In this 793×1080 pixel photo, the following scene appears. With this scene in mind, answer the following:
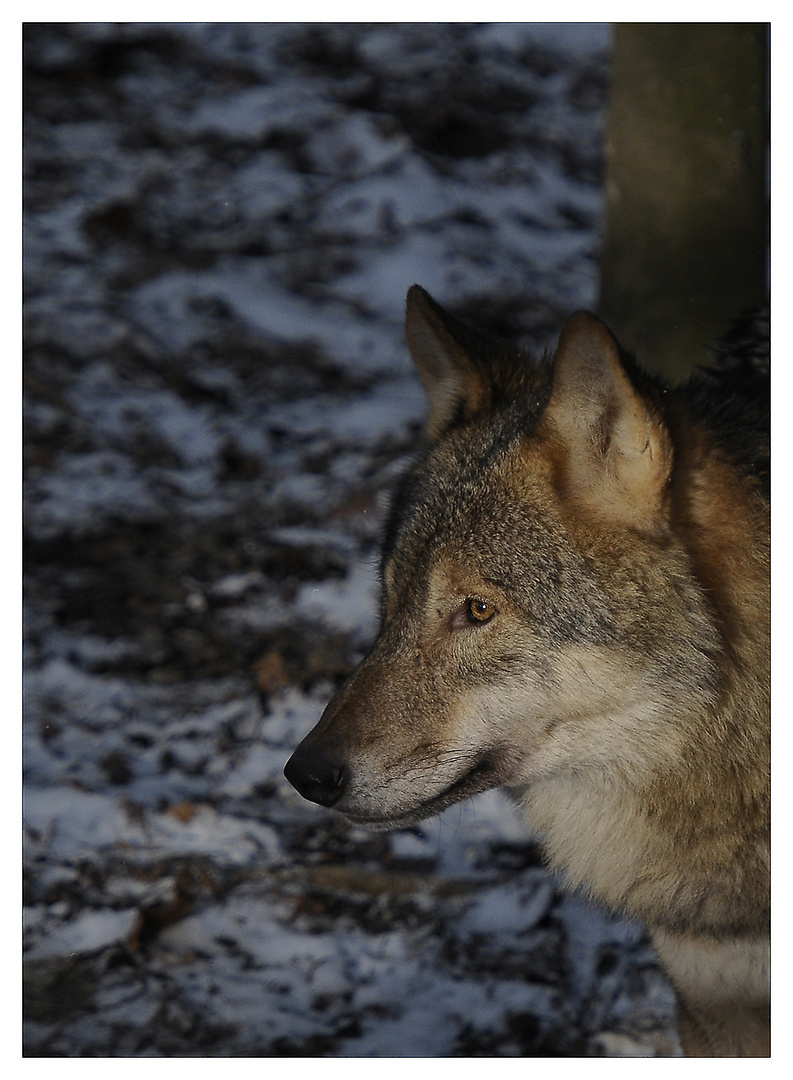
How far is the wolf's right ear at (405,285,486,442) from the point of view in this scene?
7.88ft

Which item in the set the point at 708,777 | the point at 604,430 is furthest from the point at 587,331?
the point at 708,777

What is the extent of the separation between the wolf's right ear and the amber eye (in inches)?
23.1

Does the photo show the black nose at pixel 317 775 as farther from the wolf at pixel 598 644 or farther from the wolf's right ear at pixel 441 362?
the wolf's right ear at pixel 441 362

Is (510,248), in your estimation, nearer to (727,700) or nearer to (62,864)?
(727,700)

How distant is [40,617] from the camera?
11.4 feet

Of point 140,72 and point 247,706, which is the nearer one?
point 140,72

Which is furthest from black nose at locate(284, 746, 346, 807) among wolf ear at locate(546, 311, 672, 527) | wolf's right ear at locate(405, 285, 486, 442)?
wolf's right ear at locate(405, 285, 486, 442)

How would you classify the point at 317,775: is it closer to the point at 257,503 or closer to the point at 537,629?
the point at 537,629

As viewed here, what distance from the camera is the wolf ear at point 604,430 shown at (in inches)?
70.7

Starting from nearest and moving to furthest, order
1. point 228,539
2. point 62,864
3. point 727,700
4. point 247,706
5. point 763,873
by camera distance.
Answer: point 727,700
point 763,873
point 62,864
point 247,706
point 228,539

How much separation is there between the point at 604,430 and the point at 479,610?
466 mm

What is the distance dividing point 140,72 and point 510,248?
1672 millimetres

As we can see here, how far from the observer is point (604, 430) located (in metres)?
1.90
